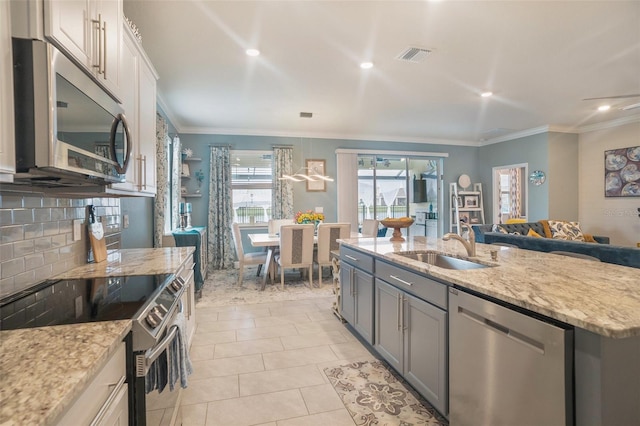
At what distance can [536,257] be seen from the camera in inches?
81.7

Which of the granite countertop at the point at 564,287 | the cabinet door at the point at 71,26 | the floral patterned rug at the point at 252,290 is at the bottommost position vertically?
the floral patterned rug at the point at 252,290

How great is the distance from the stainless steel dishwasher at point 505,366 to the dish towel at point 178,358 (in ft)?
4.29

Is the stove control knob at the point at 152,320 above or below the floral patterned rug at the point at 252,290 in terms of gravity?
above

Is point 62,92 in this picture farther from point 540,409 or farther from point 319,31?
point 319,31

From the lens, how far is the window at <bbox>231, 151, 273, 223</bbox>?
6.37 meters

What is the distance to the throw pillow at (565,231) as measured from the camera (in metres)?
5.15

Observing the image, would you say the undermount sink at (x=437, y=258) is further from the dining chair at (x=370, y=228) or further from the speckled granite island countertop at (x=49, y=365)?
the dining chair at (x=370, y=228)

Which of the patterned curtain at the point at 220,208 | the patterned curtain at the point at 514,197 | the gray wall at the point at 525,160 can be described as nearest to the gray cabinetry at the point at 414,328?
the patterned curtain at the point at 220,208

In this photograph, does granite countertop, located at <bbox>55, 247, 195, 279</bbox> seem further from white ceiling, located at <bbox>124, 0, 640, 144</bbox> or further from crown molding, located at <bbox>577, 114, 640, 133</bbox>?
crown molding, located at <bbox>577, 114, 640, 133</bbox>

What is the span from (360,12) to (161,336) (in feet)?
8.30

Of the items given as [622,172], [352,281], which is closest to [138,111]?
[352,281]

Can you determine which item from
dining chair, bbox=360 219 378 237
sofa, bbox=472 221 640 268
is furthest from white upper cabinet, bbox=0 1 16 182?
dining chair, bbox=360 219 378 237

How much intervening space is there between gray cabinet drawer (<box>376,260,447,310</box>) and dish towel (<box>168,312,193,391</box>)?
129 centimetres

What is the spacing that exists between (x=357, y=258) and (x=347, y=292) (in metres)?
0.45
